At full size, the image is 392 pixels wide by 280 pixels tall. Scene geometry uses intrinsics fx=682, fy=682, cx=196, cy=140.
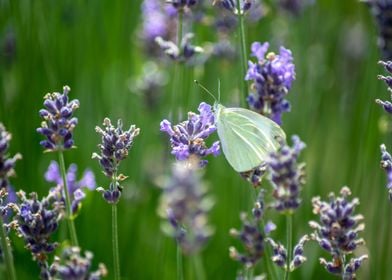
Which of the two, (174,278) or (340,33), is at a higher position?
(340,33)

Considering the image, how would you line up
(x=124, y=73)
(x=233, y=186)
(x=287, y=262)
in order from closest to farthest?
1. (x=287, y=262)
2. (x=233, y=186)
3. (x=124, y=73)

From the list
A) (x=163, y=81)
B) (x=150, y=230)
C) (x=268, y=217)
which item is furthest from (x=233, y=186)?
(x=163, y=81)

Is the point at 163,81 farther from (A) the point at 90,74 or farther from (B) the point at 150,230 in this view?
(B) the point at 150,230

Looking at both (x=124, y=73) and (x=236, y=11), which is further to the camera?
(x=124, y=73)

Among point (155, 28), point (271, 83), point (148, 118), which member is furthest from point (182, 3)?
point (148, 118)

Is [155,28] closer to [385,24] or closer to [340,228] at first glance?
[385,24]

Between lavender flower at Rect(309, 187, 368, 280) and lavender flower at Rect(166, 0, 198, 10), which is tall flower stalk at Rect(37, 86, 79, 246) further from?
lavender flower at Rect(166, 0, 198, 10)

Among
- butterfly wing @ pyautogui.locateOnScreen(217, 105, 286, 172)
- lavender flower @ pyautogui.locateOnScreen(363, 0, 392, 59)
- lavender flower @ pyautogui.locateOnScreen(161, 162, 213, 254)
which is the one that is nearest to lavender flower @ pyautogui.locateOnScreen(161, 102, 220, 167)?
butterfly wing @ pyautogui.locateOnScreen(217, 105, 286, 172)
